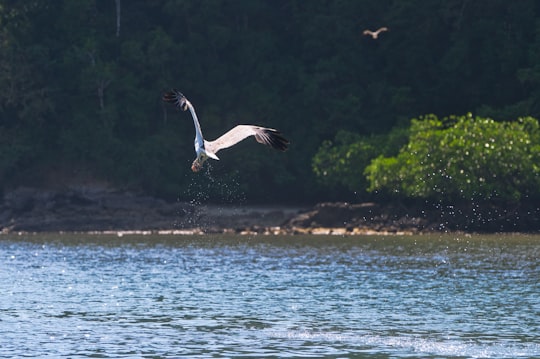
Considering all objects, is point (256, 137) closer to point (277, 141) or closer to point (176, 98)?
point (277, 141)

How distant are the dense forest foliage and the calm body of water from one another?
1286cm

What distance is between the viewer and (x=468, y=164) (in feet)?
273

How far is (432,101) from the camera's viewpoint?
95250mm

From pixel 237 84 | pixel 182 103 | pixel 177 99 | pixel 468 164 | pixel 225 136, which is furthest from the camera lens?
pixel 237 84

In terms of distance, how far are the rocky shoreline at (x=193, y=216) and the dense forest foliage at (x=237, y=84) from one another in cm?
215

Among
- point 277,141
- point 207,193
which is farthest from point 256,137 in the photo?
point 207,193

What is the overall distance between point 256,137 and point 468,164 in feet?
189

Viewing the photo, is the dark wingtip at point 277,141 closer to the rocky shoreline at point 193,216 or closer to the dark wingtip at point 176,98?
the dark wingtip at point 176,98

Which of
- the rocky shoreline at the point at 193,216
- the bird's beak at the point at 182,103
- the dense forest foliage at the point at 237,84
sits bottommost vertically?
the rocky shoreline at the point at 193,216

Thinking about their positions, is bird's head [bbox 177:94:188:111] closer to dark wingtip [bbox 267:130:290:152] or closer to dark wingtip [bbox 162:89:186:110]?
dark wingtip [bbox 162:89:186:110]

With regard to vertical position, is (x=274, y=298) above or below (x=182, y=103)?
below

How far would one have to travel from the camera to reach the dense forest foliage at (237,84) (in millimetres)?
93625

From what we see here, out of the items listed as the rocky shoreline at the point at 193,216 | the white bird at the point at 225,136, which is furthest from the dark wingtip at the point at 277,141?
the rocky shoreline at the point at 193,216

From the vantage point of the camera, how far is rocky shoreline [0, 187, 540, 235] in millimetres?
86188
